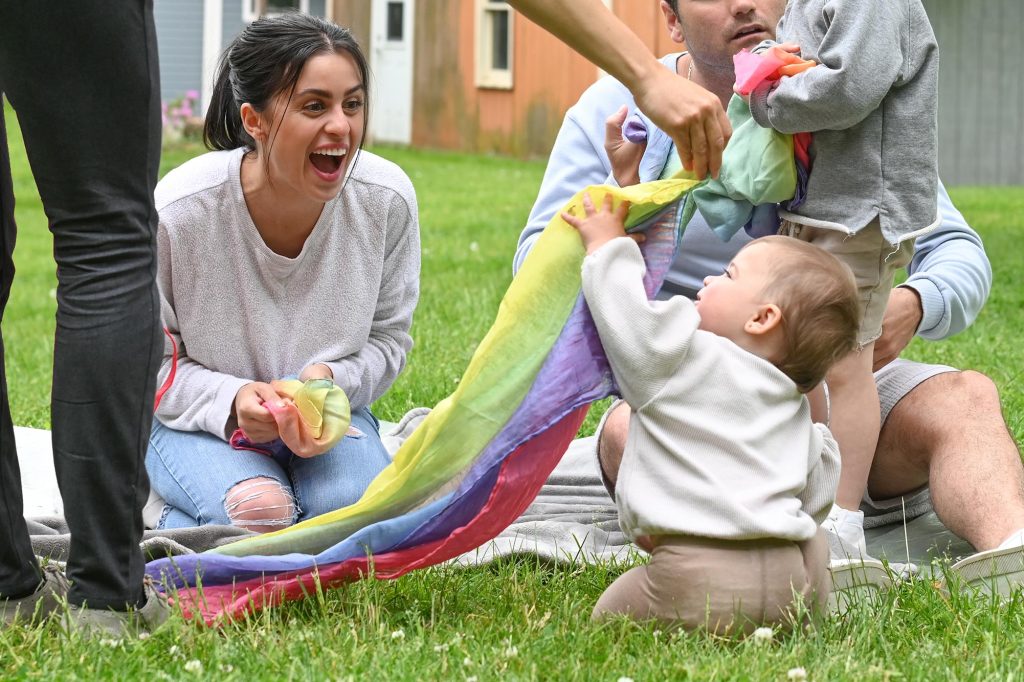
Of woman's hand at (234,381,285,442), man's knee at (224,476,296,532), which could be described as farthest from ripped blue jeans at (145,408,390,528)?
woman's hand at (234,381,285,442)

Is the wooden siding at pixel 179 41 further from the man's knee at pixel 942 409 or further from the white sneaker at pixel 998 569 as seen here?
the white sneaker at pixel 998 569

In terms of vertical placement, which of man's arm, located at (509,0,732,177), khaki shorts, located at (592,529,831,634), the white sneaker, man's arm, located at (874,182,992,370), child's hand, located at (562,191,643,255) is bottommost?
the white sneaker

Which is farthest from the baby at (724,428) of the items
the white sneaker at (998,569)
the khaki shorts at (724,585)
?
the white sneaker at (998,569)

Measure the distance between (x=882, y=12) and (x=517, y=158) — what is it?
620 inches

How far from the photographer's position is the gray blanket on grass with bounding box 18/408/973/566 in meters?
3.40

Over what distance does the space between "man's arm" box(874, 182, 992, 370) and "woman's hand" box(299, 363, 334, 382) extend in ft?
4.70

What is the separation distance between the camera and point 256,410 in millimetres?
3605

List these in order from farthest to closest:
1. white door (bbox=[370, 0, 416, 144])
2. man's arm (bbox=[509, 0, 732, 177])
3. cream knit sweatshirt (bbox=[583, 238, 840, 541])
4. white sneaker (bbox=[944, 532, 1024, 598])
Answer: white door (bbox=[370, 0, 416, 144]), white sneaker (bbox=[944, 532, 1024, 598]), man's arm (bbox=[509, 0, 732, 177]), cream knit sweatshirt (bbox=[583, 238, 840, 541])

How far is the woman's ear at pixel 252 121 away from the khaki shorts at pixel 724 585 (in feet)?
5.22

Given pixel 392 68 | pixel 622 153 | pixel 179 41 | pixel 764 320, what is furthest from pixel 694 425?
pixel 179 41

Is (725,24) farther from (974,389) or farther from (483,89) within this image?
(483,89)

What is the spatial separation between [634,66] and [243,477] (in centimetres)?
156

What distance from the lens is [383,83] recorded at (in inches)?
840

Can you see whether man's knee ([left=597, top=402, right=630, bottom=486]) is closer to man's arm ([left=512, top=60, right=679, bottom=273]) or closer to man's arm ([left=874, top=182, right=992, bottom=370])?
man's arm ([left=512, top=60, right=679, bottom=273])
